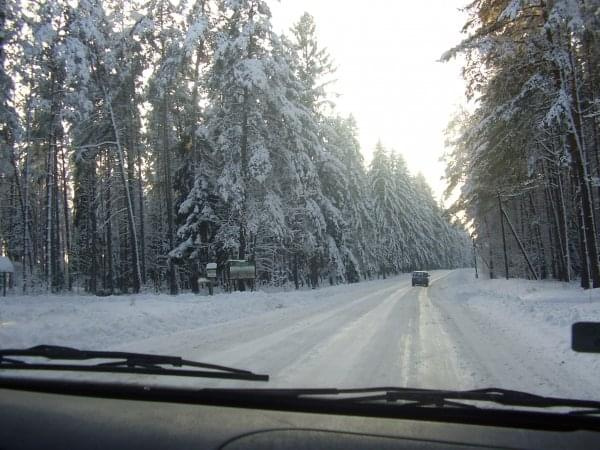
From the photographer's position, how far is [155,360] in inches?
145

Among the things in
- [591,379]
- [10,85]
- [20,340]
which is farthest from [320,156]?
[591,379]

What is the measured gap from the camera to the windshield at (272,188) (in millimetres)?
9023

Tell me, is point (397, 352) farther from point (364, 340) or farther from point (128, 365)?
point (128, 365)

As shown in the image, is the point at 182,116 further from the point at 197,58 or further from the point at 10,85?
the point at 10,85

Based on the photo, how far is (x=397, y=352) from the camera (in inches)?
327

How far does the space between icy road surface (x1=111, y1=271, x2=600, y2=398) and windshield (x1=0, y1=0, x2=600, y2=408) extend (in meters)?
0.06

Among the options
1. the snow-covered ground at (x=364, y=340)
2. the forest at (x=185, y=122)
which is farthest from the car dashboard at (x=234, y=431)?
the forest at (x=185, y=122)

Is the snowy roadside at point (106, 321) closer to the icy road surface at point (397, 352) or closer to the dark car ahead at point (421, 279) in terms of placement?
the icy road surface at point (397, 352)

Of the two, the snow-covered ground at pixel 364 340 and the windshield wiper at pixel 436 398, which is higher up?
the windshield wiper at pixel 436 398

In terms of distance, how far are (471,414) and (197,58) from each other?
1101 inches

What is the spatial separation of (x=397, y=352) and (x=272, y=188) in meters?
20.0

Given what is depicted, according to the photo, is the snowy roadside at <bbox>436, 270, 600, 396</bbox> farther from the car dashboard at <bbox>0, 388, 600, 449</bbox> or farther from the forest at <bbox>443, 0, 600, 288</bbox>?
the car dashboard at <bbox>0, 388, 600, 449</bbox>

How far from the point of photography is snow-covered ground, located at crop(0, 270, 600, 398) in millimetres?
6383

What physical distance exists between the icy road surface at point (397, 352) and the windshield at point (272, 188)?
0.06 metres
